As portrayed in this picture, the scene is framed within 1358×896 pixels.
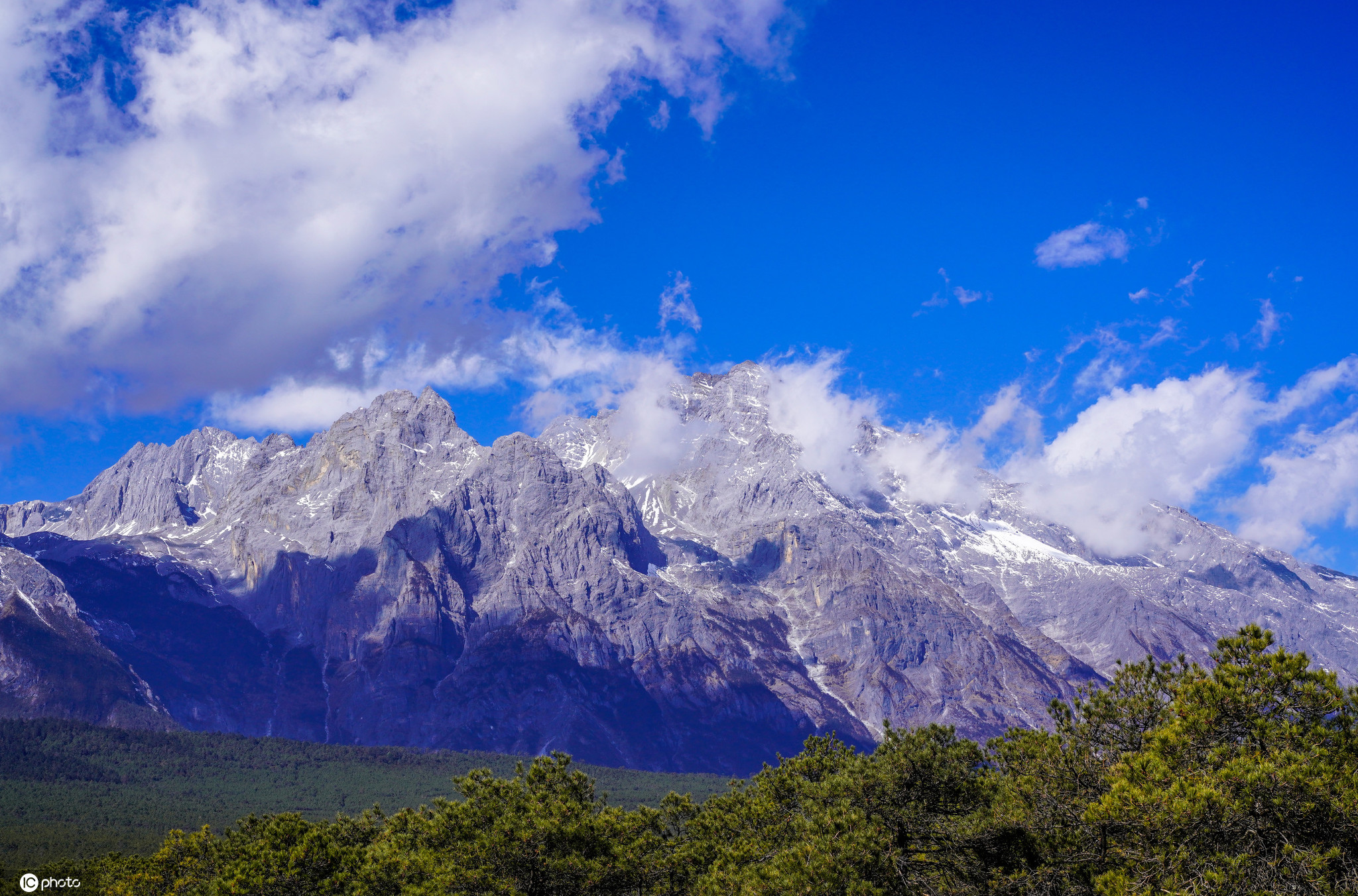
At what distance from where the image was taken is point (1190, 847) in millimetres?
37812

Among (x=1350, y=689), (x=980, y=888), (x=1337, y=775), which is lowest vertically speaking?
(x=980, y=888)

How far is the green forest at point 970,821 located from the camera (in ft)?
122

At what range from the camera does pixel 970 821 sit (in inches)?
1943

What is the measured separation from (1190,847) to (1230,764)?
348cm

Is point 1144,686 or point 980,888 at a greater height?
point 1144,686

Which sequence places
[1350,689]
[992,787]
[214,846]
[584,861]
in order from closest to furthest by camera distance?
[1350,689] → [992,787] → [584,861] → [214,846]

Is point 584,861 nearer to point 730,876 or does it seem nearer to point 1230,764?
point 730,876

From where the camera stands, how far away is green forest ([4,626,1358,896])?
3706 cm

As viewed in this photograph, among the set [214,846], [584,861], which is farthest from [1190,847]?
[214,846]

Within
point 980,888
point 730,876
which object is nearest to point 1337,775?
point 980,888

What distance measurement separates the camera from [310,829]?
70.3 m

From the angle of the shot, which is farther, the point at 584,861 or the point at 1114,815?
the point at 584,861

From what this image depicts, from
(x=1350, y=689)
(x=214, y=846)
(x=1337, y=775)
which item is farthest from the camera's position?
(x=214, y=846)

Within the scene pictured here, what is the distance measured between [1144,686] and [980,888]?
12.1m
